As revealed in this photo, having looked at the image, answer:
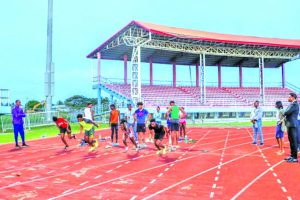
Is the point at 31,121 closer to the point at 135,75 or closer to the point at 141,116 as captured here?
the point at 135,75

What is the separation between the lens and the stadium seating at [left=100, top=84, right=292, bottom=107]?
3516 centimetres

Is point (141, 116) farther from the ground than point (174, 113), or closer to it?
closer to it

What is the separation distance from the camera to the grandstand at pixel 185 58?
106 feet

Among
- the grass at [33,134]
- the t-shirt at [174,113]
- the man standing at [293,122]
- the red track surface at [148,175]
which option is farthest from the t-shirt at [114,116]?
the man standing at [293,122]

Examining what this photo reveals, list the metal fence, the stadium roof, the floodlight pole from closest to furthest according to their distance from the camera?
the metal fence < the floodlight pole < the stadium roof

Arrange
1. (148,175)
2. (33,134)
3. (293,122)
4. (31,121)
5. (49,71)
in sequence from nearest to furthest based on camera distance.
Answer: (148,175)
(293,122)
(33,134)
(31,121)
(49,71)

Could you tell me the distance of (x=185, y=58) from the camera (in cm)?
4122

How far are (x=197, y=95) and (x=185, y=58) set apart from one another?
5.35m

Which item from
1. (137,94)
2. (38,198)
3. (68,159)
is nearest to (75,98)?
(137,94)

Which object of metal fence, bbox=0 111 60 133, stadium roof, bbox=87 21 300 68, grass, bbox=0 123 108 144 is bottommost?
grass, bbox=0 123 108 144

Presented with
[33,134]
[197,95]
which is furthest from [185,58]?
[33,134]

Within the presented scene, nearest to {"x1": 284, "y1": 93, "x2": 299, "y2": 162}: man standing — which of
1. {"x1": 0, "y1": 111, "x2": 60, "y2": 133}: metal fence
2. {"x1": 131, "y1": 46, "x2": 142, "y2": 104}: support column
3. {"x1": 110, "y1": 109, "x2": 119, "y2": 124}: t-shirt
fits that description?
{"x1": 110, "y1": 109, "x2": 119, "y2": 124}: t-shirt

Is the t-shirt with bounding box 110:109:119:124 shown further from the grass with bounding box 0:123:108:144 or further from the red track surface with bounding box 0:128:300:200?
the grass with bounding box 0:123:108:144

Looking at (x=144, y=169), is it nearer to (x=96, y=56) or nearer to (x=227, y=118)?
(x=227, y=118)
